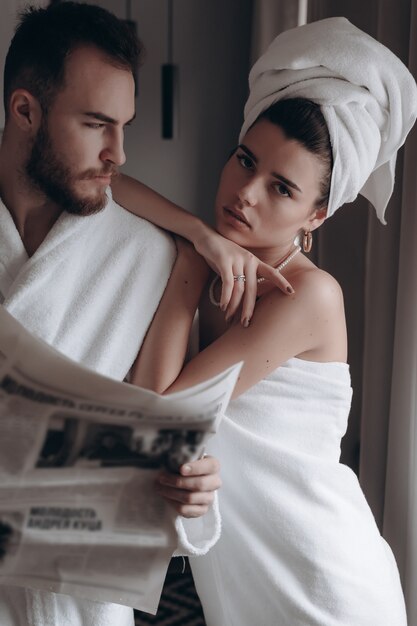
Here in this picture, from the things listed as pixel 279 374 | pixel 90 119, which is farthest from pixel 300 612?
pixel 90 119

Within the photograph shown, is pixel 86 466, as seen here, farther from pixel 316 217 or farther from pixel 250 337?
pixel 316 217

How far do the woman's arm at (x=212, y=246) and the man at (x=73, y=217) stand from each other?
4 centimetres

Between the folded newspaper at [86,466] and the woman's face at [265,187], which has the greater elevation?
the woman's face at [265,187]

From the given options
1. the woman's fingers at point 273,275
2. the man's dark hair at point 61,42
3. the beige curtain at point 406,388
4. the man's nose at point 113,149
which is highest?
the man's dark hair at point 61,42

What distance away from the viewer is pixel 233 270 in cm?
111

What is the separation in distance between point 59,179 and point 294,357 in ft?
1.53

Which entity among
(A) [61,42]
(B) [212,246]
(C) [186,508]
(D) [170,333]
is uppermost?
(A) [61,42]

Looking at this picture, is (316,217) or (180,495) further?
(316,217)

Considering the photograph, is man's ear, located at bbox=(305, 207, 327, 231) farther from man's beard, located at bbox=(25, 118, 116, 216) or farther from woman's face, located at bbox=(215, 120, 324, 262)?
man's beard, located at bbox=(25, 118, 116, 216)

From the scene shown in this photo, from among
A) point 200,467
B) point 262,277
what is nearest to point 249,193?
point 262,277

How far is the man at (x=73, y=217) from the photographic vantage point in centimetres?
106

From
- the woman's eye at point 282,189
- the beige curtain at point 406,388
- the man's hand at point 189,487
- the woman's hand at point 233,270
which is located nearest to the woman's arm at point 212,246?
the woman's hand at point 233,270

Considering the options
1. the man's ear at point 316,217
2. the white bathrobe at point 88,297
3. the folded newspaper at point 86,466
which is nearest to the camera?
the folded newspaper at point 86,466

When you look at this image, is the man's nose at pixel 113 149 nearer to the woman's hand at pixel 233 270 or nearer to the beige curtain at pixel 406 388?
the woman's hand at pixel 233 270
